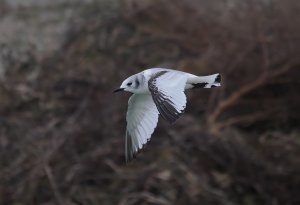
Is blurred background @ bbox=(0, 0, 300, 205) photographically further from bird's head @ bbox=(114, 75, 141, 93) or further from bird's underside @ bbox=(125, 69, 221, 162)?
bird's head @ bbox=(114, 75, 141, 93)

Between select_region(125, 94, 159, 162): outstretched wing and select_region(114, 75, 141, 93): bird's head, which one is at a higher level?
select_region(114, 75, 141, 93): bird's head

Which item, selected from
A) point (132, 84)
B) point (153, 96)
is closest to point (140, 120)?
point (132, 84)

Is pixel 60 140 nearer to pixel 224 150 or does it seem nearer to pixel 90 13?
pixel 224 150

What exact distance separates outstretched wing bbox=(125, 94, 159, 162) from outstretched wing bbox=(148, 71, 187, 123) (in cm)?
38

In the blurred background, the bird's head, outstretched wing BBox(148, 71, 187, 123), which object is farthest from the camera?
the blurred background

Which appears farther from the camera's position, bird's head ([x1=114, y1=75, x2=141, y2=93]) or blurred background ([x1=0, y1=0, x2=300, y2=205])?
blurred background ([x1=0, y1=0, x2=300, y2=205])

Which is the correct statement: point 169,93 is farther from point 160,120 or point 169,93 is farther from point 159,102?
point 160,120

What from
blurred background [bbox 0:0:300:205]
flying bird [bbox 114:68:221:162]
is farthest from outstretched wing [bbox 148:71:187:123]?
blurred background [bbox 0:0:300:205]

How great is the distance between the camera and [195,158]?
7.19 metres

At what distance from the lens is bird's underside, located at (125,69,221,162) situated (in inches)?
162

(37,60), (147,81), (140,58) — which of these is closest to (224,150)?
(140,58)

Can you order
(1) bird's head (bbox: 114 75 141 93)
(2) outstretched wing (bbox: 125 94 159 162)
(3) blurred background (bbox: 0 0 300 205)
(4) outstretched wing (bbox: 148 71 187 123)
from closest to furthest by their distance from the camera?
(4) outstretched wing (bbox: 148 71 187 123), (1) bird's head (bbox: 114 75 141 93), (2) outstretched wing (bbox: 125 94 159 162), (3) blurred background (bbox: 0 0 300 205)

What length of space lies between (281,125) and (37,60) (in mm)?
1991

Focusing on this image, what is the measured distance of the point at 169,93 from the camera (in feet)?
13.7
